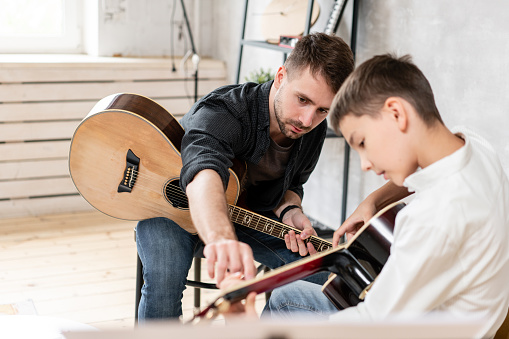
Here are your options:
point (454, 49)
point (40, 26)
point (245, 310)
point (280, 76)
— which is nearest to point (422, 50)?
point (454, 49)

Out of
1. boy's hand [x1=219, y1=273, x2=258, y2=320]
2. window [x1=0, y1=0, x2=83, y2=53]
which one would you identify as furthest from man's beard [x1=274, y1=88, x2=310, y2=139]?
window [x1=0, y1=0, x2=83, y2=53]

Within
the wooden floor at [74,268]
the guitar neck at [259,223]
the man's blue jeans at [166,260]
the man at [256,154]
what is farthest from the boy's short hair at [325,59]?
the wooden floor at [74,268]

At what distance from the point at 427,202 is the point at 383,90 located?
0.73 ft

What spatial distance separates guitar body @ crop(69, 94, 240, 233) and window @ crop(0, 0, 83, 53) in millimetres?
2062

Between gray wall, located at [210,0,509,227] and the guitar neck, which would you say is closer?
the guitar neck

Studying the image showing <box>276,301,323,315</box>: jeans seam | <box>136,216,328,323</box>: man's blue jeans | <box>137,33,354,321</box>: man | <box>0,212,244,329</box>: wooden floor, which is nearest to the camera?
<box>276,301,323,315</box>: jeans seam

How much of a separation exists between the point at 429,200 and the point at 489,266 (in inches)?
6.3

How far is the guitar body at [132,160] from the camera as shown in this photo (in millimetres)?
1822

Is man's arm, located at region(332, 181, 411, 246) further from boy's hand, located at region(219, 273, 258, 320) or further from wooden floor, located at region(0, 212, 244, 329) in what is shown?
wooden floor, located at region(0, 212, 244, 329)

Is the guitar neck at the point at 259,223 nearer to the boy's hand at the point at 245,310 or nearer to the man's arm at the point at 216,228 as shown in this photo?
the man's arm at the point at 216,228

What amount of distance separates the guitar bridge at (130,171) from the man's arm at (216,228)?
523 mm

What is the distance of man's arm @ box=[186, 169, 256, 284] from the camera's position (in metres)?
1.08

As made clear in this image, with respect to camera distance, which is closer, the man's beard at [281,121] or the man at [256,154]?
the man at [256,154]

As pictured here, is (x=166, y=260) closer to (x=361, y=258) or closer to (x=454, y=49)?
(x=361, y=258)
